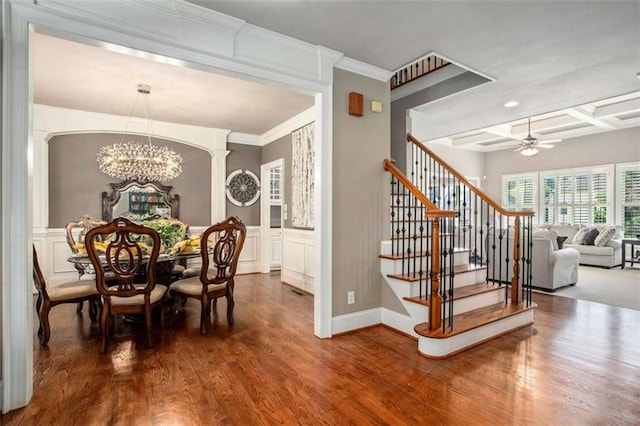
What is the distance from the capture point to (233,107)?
4.70 metres

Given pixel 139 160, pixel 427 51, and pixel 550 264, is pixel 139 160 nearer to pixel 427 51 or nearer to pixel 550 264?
pixel 427 51

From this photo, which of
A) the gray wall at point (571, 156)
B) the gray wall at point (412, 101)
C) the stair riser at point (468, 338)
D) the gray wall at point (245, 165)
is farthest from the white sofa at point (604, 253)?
the gray wall at point (245, 165)

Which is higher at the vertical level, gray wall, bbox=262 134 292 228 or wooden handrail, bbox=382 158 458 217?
gray wall, bbox=262 134 292 228

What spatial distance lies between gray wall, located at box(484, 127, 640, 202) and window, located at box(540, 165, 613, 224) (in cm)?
22

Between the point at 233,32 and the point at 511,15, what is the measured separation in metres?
2.17

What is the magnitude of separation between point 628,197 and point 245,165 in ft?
28.3

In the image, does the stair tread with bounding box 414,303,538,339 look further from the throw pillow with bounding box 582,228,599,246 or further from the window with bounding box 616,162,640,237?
the window with bounding box 616,162,640,237

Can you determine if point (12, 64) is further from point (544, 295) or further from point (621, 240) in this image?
point (621, 240)

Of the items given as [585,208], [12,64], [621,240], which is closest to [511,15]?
[12,64]

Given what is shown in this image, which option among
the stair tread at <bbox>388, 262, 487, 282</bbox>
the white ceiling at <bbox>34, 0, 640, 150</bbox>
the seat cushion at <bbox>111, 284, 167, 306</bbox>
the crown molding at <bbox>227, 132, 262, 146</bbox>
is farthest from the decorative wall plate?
the stair tread at <bbox>388, 262, 487, 282</bbox>

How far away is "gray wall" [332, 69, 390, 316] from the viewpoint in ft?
10.4

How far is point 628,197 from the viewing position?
7.32 metres

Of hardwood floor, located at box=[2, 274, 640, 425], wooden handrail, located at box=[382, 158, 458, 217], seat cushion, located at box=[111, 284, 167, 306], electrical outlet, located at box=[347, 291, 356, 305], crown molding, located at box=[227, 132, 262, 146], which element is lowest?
hardwood floor, located at box=[2, 274, 640, 425]

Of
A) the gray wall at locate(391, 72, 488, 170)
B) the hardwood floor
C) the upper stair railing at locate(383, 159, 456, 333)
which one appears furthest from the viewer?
the gray wall at locate(391, 72, 488, 170)
